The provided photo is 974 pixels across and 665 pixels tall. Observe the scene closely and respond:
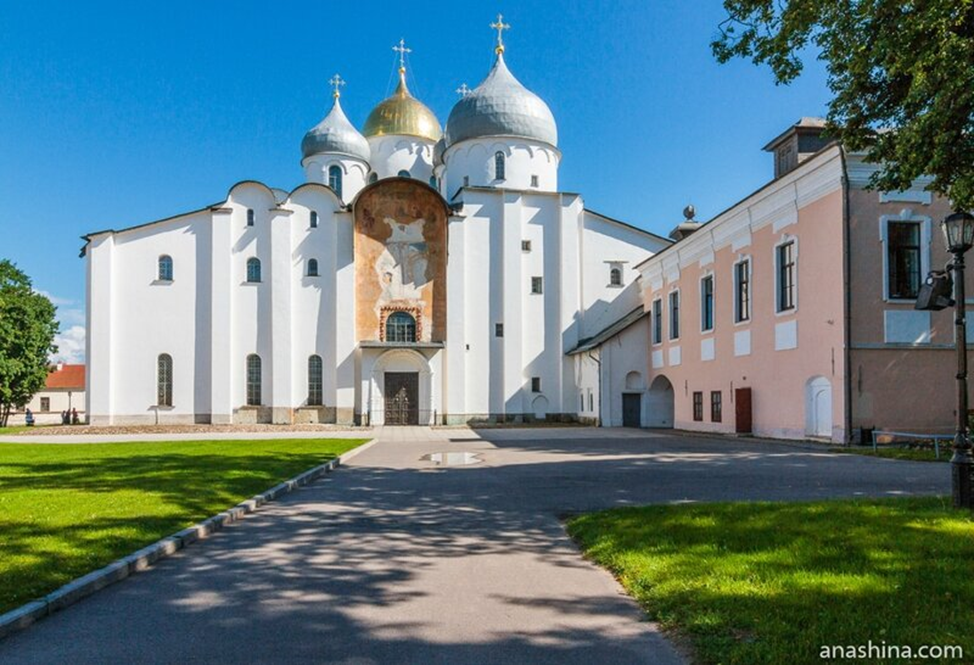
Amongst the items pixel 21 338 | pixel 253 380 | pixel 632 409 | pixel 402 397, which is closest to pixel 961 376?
pixel 632 409

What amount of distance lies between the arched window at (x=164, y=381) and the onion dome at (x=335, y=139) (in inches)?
622

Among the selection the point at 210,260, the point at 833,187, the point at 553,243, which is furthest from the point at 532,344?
the point at 833,187

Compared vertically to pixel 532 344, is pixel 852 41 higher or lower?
higher

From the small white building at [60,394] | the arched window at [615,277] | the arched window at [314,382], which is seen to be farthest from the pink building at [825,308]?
the small white building at [60,394]

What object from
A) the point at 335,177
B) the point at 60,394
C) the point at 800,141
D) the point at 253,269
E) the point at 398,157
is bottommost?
the point at 60,394

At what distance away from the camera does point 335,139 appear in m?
45.6

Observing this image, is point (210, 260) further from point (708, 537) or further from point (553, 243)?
point (708, 537)

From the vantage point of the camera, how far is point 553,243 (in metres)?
40.8

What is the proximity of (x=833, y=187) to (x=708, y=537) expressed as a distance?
16754mm

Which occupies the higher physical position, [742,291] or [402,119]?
[402,119]

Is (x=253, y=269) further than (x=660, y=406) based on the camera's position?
Yes

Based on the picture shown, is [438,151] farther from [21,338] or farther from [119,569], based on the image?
[119,569]

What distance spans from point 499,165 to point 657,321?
44.8ft

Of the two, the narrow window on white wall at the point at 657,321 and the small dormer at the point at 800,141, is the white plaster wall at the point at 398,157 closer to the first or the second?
the narrow window on white wall at the point at 657,321
